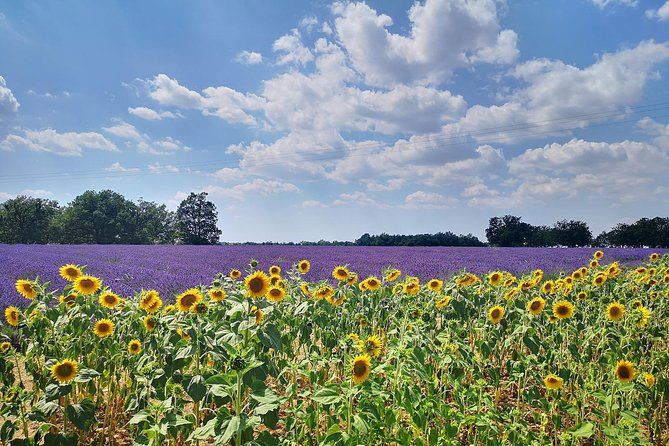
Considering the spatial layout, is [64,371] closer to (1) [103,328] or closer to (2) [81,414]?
(2) [81,414]

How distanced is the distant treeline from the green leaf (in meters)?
38.3

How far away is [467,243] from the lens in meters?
40.9

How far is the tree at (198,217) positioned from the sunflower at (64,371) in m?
Result: 56.1

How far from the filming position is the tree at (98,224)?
5159 centimetres

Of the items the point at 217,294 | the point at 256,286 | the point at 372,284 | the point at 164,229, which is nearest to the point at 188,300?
the point at 217,294

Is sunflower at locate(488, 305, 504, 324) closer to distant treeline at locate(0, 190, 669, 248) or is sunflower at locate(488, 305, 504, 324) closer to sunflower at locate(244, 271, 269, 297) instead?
sunflower at locate(244, 271, 269, 297)

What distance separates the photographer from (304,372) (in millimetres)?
2494

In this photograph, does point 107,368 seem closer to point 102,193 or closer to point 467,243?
point 467,243

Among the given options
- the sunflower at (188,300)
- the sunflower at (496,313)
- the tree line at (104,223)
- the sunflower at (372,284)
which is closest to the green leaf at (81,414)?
the sunflower at (188,300)

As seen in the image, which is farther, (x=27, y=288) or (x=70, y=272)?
(x=70, y=272)

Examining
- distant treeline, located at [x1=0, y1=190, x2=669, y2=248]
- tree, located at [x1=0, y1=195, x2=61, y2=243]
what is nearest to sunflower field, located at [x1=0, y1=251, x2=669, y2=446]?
distant treeline, located at [x1=0, y1=190, x2=669, y2=248]

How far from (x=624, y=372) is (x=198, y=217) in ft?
194

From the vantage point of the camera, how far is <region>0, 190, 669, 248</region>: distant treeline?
142 feet

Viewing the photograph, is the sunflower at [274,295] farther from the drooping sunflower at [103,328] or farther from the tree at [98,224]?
the tree at [98,224]
